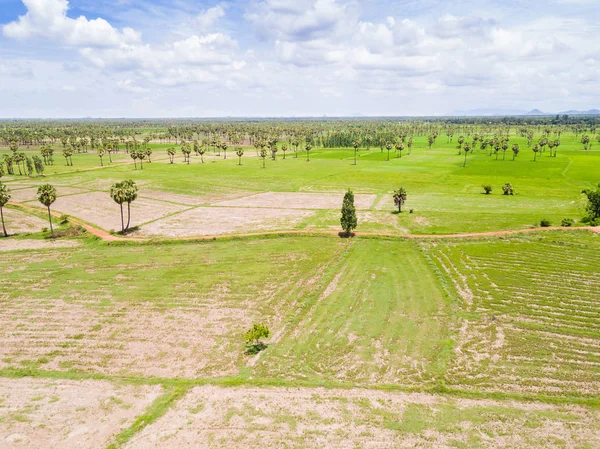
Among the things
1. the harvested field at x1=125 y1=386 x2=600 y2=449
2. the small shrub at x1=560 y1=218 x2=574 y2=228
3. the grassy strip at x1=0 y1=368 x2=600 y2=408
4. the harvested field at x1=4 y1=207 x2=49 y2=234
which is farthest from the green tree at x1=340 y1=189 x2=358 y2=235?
the harvested field at x1=4 y1=207 x2=49 y2=234

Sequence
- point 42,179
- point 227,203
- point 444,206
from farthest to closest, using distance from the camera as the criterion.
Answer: point 42,179
point 227,203
point 444,206

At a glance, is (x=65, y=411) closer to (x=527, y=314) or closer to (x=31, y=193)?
(x=527, y=314)

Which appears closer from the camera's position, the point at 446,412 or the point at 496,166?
the point at 446,412

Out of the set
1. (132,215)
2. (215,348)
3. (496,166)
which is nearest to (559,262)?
(215,348)

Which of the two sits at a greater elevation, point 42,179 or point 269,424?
point 42,179

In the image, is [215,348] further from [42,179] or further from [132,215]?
[42,179]

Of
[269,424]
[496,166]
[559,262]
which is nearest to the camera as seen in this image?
[269,424]

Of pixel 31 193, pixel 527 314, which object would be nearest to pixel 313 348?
pixel 527 314
